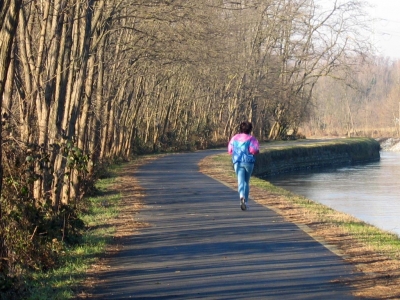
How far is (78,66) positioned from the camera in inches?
557

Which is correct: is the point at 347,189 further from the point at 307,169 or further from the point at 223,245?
the point at 223,245

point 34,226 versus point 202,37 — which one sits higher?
point 202,37

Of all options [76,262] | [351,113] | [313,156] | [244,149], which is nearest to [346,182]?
[313,156]

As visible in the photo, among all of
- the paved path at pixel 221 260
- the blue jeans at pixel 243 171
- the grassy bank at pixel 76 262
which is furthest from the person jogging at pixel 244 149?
the grassy bank at pixel 76 262

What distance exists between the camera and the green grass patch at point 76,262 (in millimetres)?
7777

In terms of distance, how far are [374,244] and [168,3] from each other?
7.41 metres

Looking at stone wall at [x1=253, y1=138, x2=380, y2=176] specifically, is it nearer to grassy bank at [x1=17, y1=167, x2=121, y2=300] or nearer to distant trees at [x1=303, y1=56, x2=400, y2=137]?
grassy bank at [x1=17, y1=167, x2=121, y2=300]

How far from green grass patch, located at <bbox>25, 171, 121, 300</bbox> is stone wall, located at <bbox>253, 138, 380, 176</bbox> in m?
24.0

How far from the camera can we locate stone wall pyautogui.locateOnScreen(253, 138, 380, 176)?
139 ft

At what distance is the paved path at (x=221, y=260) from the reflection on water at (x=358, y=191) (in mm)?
5505

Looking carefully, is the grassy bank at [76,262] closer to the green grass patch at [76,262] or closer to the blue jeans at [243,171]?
the green grass patch at [76,262]

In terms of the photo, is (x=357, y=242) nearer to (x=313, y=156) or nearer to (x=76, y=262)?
(x=76, y=262)

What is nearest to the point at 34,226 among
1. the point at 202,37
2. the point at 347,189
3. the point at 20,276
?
the point at 20,276

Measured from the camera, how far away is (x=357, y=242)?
37.5ft
